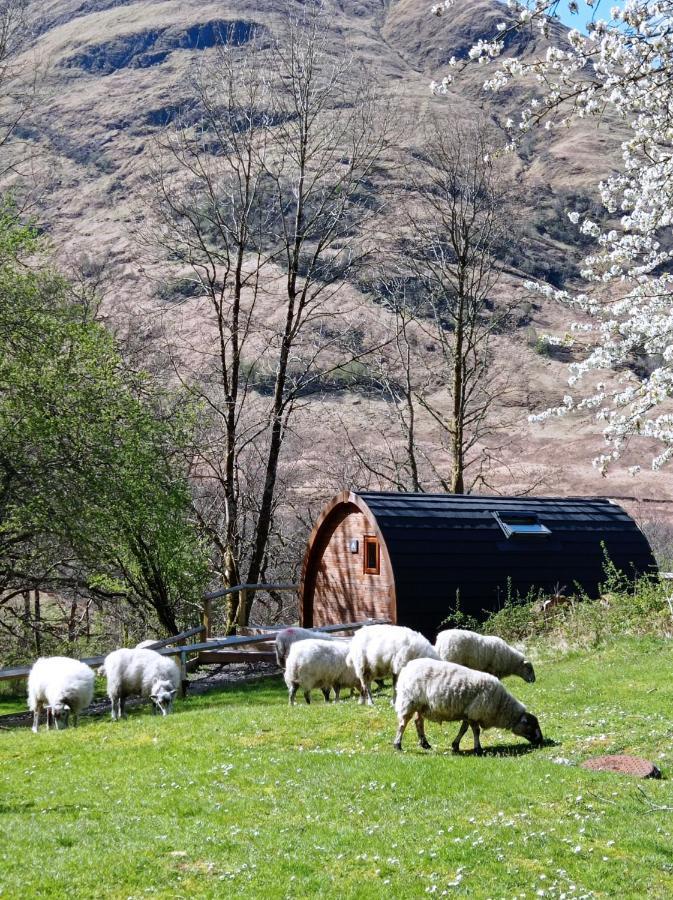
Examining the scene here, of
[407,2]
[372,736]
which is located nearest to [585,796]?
[372,736]

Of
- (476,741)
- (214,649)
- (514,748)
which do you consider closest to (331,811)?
(476,741)

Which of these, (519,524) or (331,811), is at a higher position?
(519,524)

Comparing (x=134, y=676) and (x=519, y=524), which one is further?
(x=519, y=524)

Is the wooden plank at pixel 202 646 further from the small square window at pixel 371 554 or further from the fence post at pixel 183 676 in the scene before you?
Answer: the small square window at pixel 371 554

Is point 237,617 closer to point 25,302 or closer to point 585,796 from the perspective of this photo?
point 25,302

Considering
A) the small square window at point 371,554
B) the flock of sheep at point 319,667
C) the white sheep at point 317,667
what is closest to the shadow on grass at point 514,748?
the flock of sheep at point 319,667

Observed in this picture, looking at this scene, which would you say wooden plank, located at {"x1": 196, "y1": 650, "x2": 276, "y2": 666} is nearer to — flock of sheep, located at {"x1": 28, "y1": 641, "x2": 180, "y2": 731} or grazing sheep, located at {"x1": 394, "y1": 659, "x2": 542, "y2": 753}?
flock of sheep, located at {"x1": 28, "y1": 641, "x2": 180, "y2": 731}

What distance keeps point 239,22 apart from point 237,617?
128 m

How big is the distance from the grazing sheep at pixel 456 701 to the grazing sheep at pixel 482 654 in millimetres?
3714

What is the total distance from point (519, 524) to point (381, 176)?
5130 centimetres

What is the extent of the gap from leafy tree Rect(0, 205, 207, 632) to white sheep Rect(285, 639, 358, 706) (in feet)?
25.1

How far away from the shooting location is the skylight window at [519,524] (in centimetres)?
2298

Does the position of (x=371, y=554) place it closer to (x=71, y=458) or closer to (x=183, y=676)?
(x=183, y=676)

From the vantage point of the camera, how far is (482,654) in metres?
15.2
